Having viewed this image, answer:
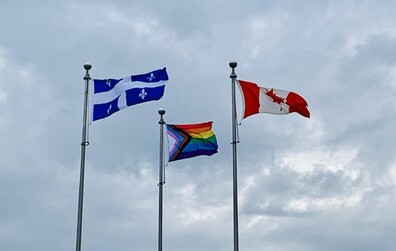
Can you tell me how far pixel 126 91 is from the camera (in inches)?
1500

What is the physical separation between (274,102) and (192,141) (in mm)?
5288

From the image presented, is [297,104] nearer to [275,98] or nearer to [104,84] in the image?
[275,98]

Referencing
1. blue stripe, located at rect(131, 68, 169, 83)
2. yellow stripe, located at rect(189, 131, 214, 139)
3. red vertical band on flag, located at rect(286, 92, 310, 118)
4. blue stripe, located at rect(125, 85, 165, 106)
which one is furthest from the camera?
yellow stripe, located at rect(189, 131, 214, 139)

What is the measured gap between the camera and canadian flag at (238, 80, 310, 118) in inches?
1471

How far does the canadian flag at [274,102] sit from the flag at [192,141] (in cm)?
402

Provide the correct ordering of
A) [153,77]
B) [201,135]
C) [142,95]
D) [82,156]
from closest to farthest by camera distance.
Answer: [82,156] < [142,95] < [153,77] < [201,135]

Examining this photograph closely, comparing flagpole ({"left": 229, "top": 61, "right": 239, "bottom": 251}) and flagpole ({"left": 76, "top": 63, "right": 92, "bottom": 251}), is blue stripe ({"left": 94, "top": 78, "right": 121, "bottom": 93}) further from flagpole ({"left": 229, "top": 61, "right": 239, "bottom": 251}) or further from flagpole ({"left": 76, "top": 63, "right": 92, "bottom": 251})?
flagpole ({"left": 229, "top": 61, "right": 239, "bottom": 251})

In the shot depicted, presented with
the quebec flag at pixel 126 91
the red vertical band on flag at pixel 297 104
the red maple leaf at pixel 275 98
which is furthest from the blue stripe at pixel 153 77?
the red vertical band on flag at pixel 297 104

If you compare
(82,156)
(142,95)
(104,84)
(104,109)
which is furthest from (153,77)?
(82,156)

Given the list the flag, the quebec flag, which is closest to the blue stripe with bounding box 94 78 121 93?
the quebec flag

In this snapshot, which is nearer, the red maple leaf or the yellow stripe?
the red maple leaf

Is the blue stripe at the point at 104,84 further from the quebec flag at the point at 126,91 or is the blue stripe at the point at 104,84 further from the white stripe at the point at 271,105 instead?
the white stripe at the point at 271,105

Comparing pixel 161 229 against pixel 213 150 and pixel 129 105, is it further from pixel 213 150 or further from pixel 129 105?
pixel 129 105

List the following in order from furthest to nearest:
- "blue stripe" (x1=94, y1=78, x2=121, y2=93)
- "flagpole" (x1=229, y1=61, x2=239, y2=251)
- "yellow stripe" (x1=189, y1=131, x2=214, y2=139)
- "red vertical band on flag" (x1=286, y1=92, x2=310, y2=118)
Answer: "yellow stripe" (x1=189, y1=131, x2=214, y2=139)
"blue stripe" (x1=94, y1=78, x2=121, y2=93)
"red vertical band on flag" (x1=286, y1=92, x2=310, y2=118)
"flagpole" (x1=229, y1=61, x2=239, y2=251)
